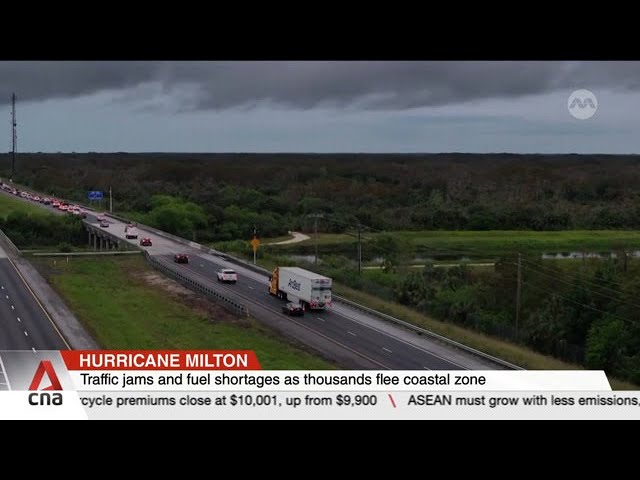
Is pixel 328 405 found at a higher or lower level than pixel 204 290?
lower

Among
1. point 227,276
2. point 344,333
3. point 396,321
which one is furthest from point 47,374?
point 227,276

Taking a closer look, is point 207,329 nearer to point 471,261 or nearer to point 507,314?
point 507,314

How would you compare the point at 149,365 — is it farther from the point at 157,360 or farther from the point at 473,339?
the point at 473,339

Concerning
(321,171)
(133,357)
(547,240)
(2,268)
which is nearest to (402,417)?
(133,357)

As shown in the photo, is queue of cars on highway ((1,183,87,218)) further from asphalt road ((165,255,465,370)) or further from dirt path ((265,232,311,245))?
asphalt road ((165,255,465,370))

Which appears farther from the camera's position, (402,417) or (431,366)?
(431,366)

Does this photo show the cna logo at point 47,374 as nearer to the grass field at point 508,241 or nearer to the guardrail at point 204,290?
the guardrail at point 204,290
